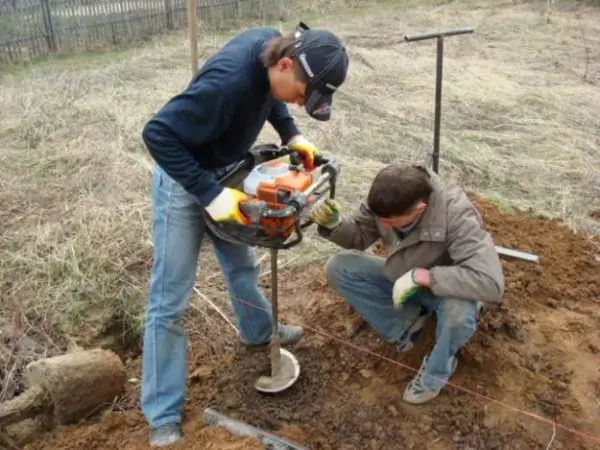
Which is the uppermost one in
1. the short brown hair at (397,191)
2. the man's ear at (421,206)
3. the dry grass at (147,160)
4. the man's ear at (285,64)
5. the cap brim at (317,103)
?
the man's ear at (285,64)

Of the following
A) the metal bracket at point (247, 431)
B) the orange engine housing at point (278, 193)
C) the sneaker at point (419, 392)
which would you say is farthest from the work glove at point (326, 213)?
the metal bracket at point (247, 431)

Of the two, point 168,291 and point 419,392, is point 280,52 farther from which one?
point 419,392

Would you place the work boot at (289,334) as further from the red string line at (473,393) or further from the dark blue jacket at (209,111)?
the dark blue jacket at (209,111)

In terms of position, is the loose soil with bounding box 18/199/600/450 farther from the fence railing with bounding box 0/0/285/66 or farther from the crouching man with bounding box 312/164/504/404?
the fence railing with bounding box 0/0/285/66

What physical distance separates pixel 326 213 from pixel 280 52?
73 cm

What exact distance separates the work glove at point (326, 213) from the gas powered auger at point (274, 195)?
0.04 meters

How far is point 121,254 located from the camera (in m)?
3.74

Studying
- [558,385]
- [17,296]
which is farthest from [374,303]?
[17,296]

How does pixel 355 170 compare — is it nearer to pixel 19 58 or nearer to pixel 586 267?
pixel 586 267

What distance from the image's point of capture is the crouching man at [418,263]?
2525 millimetres

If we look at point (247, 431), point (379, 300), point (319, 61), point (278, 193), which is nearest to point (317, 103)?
point (319, 61)

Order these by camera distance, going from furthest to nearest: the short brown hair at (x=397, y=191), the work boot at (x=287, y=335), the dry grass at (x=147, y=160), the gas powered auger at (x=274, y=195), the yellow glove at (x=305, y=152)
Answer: the dry grass at (x=147, y=160) → the work boot at (x=287, y=335) → the yellow glove at (x=305, y=152) → the short brown hair at (x=397, y=191) → the gas powered auger at (x=274, y=195)

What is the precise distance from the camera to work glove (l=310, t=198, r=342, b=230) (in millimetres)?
2664

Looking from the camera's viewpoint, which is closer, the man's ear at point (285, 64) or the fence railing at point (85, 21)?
the man's ear at point (285, 64)
